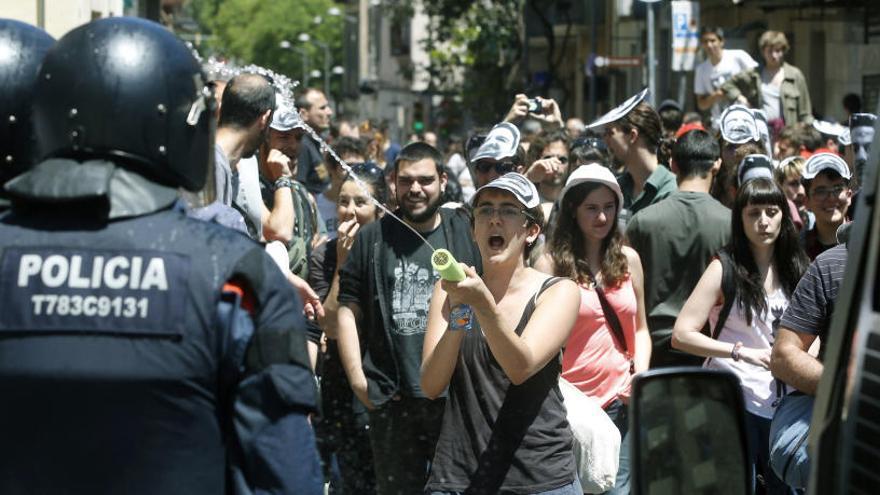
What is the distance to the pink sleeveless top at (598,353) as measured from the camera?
6871 millimetres

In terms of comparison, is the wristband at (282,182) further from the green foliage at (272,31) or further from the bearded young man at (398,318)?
the green foliage at (272,31)

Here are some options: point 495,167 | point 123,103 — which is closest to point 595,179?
point 495,167

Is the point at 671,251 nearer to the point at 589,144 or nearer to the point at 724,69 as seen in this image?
the point at 589,144

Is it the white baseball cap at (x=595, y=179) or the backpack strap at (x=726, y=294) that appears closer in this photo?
the backpack strap at (x=726, y=294)

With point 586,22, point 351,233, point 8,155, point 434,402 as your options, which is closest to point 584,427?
point 434,402

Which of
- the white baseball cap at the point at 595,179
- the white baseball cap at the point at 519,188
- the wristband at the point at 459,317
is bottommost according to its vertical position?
the wristband at the point at 459,317

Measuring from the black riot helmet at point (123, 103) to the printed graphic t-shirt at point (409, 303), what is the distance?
3.82 m

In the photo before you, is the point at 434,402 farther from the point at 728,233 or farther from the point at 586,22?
the point at 586,22

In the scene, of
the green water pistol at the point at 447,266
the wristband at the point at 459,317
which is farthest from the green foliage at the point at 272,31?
the green water pistol at the point at 447,266

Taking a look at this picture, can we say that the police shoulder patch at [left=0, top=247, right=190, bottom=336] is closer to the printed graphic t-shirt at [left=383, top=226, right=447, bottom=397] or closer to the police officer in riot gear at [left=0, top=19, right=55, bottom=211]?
the police officer in riot gear at [left=0, top=19, right=55, bottom=211]

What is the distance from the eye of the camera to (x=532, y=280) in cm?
588

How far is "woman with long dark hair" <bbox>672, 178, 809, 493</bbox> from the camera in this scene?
701 centimetres

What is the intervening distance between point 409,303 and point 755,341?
147cm

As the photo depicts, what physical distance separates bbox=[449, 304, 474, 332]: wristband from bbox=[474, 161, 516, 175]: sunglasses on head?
328cm
